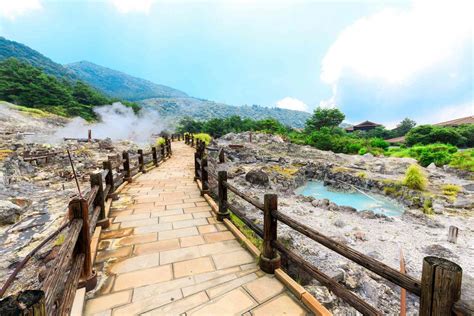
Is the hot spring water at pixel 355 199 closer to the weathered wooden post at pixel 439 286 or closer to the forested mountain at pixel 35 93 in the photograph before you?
the weathered wooden post at pixel 439 286

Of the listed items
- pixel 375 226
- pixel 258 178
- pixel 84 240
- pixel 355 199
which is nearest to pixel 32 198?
pixel 84 240

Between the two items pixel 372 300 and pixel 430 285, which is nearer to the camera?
pixel 430 285

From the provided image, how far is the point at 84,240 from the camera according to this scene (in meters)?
2.13

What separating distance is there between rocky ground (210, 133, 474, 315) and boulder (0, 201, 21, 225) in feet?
17.9

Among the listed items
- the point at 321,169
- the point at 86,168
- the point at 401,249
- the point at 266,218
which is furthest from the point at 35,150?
the point at 321,169

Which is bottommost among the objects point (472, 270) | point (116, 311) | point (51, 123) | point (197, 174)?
point (472, 270)

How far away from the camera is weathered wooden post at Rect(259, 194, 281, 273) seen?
246cm

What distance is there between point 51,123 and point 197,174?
89.2 feet

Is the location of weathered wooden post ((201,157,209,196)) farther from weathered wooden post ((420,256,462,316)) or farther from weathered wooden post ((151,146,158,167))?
weathered wooden post ((151,146,158,167))

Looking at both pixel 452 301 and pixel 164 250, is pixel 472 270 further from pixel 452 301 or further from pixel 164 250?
pixel 164 250

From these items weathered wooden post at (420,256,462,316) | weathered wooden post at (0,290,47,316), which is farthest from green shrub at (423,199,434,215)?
weathered wooden post at (0,290,47,316)

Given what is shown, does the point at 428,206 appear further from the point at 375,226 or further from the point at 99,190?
the point at 99,190

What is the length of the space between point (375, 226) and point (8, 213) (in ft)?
32.8

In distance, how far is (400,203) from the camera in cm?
1034
